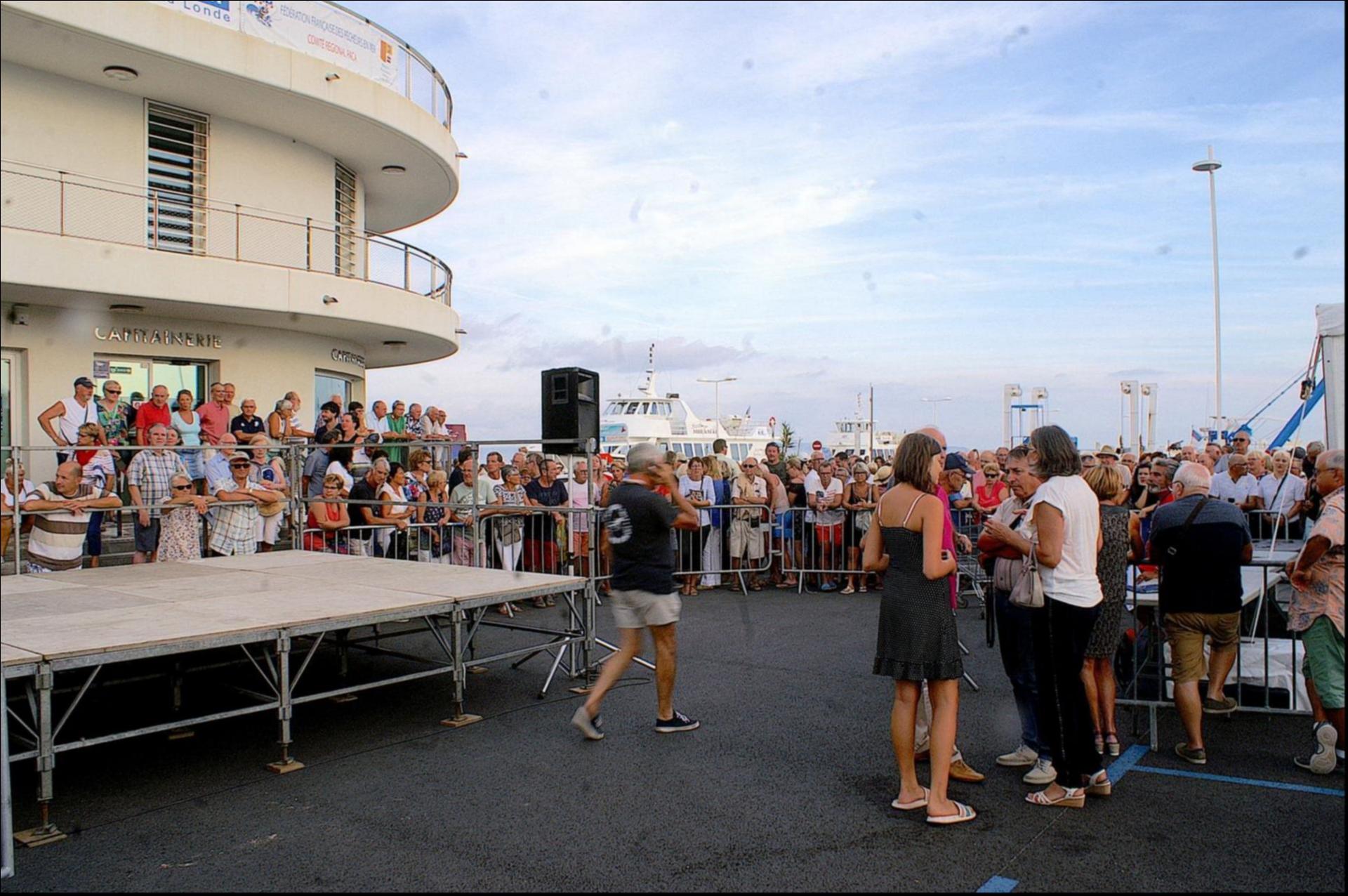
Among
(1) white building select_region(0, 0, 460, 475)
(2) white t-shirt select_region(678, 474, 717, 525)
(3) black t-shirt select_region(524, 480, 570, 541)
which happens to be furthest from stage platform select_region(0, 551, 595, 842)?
(1) white building select_region(0, 0, 460, 475)

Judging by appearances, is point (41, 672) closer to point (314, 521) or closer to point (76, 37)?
point (314, 521)

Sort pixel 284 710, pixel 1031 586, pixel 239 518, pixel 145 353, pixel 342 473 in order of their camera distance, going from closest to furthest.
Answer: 1. pixel 1031 586
2. pixel 284 710
3. pixel 239 518
4. pixel 342 473
5. pixel 145 353

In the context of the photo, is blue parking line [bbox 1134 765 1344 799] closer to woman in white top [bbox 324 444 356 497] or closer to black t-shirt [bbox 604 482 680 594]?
black t-shirt [bbox 604 482 680 594]

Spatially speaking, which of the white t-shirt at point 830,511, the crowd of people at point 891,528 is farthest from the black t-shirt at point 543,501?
the white t-shirt at point 830,511

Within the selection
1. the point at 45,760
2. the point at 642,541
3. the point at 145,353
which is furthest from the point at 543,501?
the point at 145,353

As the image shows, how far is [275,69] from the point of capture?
14984 millimetres

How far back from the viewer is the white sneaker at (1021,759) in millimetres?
5887

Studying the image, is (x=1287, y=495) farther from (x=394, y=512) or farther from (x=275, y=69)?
(x=275, y=69)

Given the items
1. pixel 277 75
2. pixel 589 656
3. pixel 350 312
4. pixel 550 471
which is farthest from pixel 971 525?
pixel 277 75

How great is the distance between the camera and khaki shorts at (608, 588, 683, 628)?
6.64 meters

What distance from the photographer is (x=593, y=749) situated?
21.0 feet

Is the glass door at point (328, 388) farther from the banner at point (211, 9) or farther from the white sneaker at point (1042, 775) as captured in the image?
the white sneaker at point (1042, 775)

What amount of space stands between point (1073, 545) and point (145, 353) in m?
14.9

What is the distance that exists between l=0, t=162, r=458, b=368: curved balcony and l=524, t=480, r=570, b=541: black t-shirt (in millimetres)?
6418
